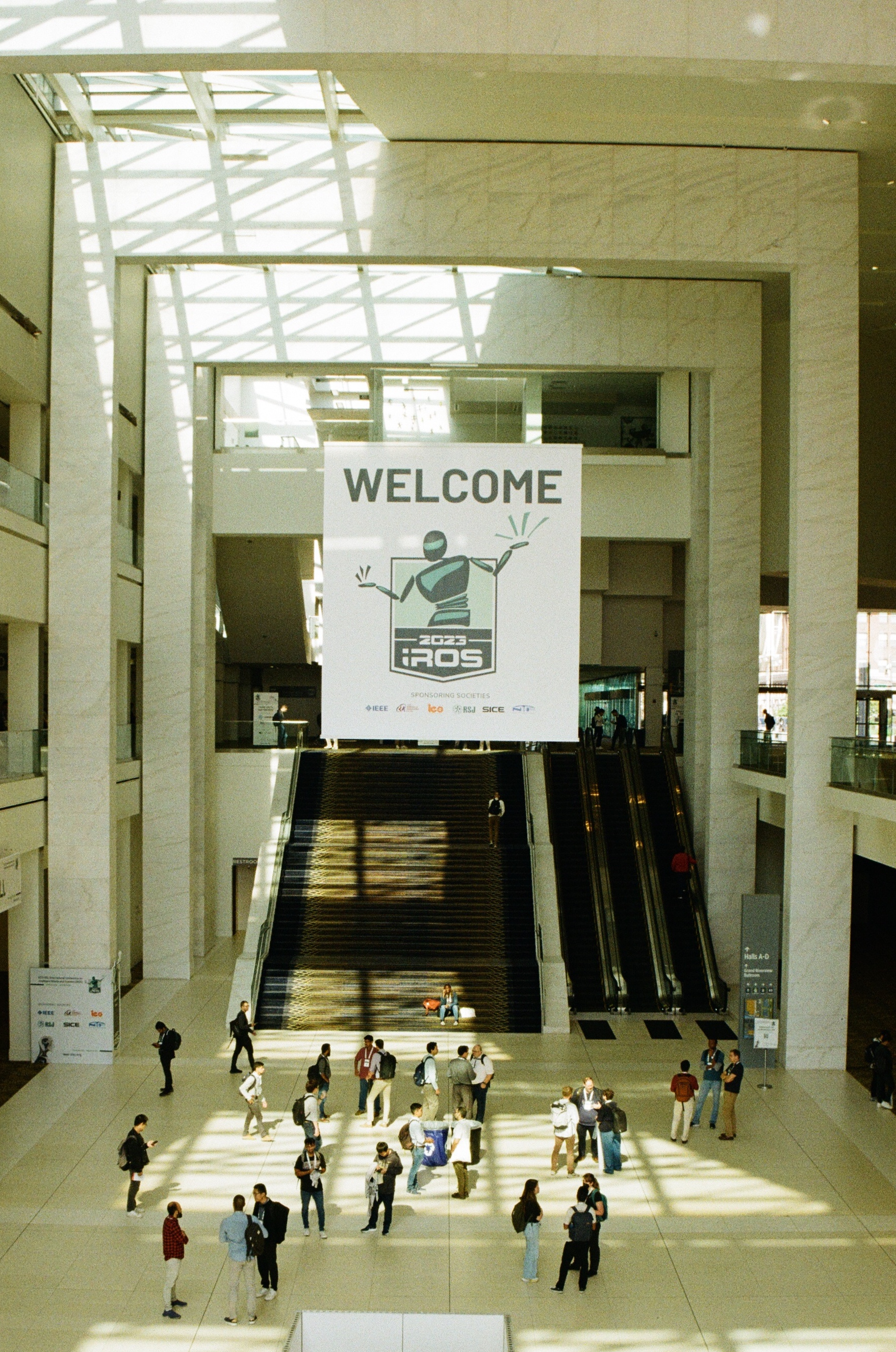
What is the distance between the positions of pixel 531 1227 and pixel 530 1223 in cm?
3

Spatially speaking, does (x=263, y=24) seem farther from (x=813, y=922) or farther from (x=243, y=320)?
(x=813, y=922)

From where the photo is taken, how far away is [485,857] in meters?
21.4

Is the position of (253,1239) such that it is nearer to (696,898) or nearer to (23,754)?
(23,754)

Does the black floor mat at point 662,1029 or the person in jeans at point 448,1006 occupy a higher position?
the person in jeans at point 448,1006

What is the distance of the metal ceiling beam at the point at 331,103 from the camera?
1555 centimetres

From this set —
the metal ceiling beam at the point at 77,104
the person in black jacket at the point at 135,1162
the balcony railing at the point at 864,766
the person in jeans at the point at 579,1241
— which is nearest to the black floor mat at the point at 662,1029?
the balcony railing at the point at 864,766

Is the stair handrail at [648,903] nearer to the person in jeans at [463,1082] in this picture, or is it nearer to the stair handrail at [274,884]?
the stair handrail at [274,884]

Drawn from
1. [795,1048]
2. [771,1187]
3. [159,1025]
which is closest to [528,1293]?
[771,1187]

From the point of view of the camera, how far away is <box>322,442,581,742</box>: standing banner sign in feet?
45.6

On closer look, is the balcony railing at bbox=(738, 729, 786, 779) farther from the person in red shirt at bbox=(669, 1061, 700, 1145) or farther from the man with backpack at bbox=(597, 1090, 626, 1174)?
the man with backpack at bbox=(597, 1090, 626, 1174)

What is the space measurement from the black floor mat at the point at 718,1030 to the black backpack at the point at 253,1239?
9.53m

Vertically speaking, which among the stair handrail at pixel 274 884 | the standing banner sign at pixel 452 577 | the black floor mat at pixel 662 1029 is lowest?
the black floor mat at pixel 662 1029

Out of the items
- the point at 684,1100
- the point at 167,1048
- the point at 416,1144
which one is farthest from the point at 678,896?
the point at 416,1144

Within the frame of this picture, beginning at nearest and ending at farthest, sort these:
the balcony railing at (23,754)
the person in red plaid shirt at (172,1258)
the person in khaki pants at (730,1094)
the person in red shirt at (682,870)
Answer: the person in red plaid shirt at (172,1258) < the person in khaki pants at (730,1094) < the balcony railing at (23,754) < the person in red shirt at (682,870)
